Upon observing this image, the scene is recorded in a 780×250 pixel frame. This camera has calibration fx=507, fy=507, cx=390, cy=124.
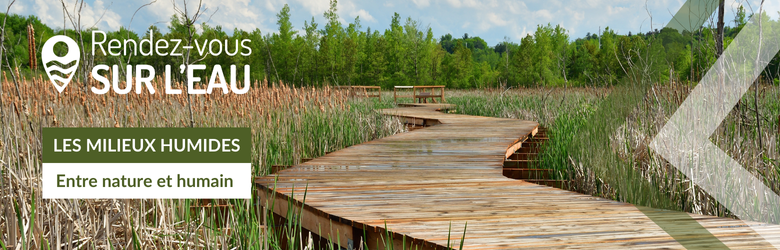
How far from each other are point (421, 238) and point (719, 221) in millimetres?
1282

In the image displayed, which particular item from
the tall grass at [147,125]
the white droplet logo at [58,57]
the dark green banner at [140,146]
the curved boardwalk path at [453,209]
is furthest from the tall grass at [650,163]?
the white droplet logo at [58,57]

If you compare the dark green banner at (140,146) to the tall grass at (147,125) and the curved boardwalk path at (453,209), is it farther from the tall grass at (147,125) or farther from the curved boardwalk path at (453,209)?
the curved boardwalk path at (453,209)

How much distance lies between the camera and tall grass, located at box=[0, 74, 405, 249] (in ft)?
6.56

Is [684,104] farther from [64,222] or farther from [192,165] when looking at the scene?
[64,222]

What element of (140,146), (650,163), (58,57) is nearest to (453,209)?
(140,146)

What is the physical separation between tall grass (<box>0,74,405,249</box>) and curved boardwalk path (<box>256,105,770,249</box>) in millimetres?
249

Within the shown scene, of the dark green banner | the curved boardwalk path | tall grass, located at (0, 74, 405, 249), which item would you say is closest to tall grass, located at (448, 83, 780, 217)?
the curved boardwalk path

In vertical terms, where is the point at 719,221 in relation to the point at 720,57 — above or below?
below

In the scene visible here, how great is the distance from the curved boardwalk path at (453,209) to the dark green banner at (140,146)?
314mm

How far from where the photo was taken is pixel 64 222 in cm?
223

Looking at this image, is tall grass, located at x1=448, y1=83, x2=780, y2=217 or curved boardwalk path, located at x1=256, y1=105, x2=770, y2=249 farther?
tall grass, located at x1=448, y1=83, x2=780, y2=217

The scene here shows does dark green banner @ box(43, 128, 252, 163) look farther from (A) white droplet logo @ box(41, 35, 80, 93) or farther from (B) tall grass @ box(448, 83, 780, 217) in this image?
(B) tall grass @ box(448, 83, 780, 217)

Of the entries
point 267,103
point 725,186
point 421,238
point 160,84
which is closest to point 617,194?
point 725,186

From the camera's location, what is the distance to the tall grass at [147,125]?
78.7 inches
